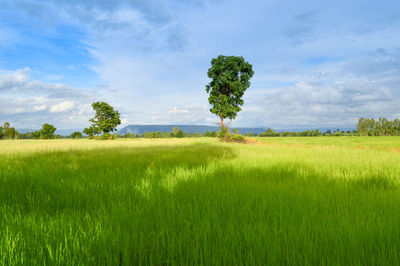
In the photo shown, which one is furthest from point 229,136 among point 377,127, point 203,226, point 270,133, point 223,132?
point 377,127

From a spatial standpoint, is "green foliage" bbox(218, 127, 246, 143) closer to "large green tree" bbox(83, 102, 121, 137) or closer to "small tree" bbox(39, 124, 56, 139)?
"large green tree" bbox(83, 102, 121, 137)

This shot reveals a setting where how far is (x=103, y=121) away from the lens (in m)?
51.6

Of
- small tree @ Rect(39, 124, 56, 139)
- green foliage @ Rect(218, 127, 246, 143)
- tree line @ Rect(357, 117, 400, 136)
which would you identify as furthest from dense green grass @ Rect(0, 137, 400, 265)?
tree line @ Rect(357, 117, 400, 136)

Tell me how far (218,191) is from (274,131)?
337ft

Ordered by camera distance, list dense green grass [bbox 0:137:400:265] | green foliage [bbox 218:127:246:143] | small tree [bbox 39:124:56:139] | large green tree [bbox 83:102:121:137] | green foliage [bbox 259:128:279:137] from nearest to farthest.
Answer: dense green grass [bbox 0:137:400:265] → green foliage [bbox 218:127:246:143] → large green tree [bbox 83:102:121:137] → small tree [bbox 39:124:56:139] → green foliage [bbox 259:128:279:137]

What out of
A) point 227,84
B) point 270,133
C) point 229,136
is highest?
point 227,84

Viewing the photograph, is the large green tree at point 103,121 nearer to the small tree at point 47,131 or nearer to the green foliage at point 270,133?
the small tree at point 47,131

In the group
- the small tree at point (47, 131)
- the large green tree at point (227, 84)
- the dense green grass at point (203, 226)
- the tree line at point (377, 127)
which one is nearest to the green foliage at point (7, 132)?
the small tree at point (47, 131)

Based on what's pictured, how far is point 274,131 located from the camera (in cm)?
9775

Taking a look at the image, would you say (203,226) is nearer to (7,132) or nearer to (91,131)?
(91,131)

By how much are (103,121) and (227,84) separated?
39.8 m

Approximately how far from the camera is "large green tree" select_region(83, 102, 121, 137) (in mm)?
51372

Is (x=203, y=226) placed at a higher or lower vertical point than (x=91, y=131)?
lower

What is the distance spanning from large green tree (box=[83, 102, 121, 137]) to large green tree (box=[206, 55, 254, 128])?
35.2 m
